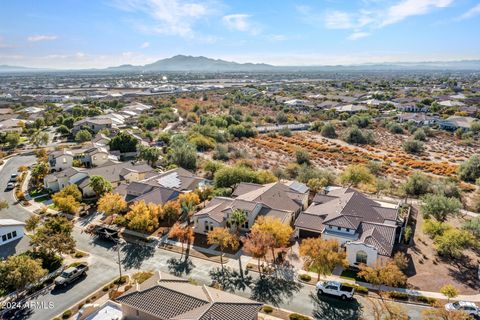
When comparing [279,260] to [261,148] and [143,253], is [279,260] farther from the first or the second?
[261,148]

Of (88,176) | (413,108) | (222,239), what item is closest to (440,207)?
(222,239)

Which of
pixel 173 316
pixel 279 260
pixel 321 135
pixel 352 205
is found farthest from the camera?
pixel 321 135

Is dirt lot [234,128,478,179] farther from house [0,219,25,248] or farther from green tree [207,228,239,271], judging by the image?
house [0,219,25,248]

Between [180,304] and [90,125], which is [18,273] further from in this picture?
[90,125]

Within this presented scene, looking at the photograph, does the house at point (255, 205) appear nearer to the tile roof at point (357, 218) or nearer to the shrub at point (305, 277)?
the tile roof at point (357, 218)

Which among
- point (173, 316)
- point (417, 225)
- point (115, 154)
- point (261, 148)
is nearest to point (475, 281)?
point (417, 225)

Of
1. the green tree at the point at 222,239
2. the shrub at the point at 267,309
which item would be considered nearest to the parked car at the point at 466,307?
the shrub at the point at 267,309
